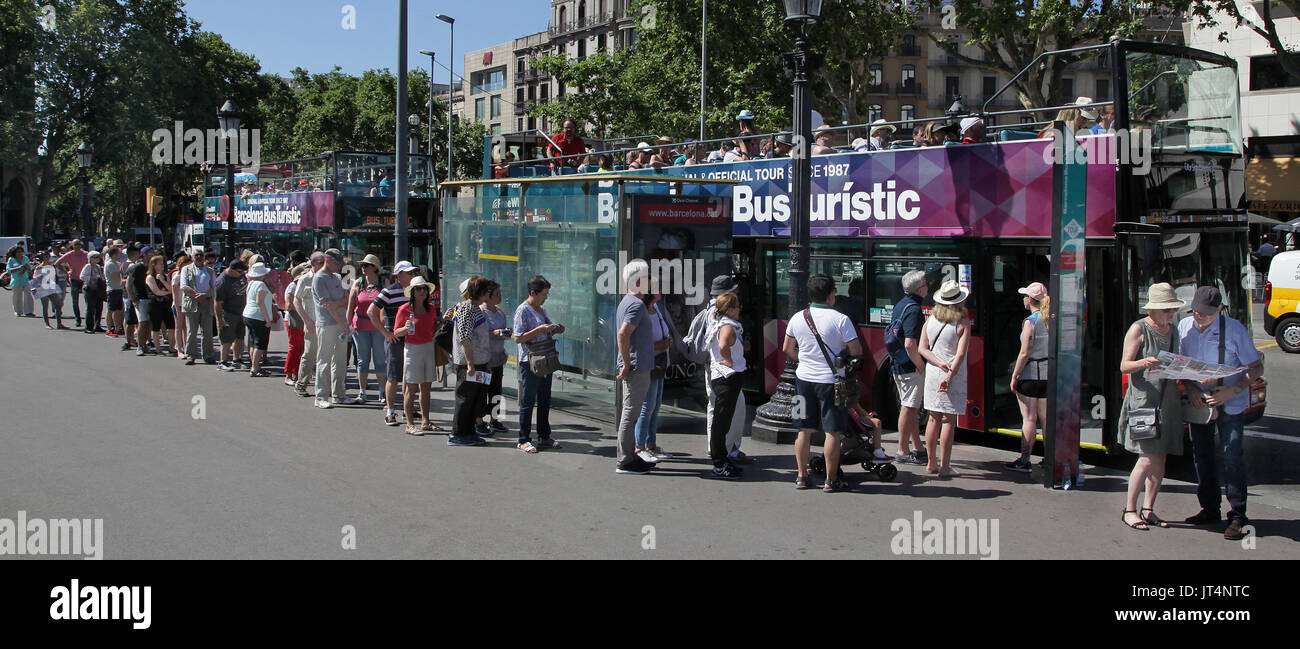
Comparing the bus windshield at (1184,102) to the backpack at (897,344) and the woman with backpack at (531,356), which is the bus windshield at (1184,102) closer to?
→ the backpack at (897,344)

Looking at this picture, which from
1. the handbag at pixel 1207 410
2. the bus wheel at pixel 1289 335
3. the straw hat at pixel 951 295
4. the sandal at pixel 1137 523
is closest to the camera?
the handbag at pixel 1207 410

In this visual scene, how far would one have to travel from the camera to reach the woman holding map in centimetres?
666

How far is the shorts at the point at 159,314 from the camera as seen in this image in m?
15.9

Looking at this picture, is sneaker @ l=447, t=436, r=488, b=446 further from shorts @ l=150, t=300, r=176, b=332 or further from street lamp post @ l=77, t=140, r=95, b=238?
street lamp post @ l=77, t=140, r=95, b=238

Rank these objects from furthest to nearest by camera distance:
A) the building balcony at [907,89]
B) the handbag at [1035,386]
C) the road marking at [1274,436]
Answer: the building balcony at [907,89] < the road marking at [1274,436] < the handbag at [1035,386]

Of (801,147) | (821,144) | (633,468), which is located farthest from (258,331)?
(801,147)

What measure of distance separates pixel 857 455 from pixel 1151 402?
93.1 inches

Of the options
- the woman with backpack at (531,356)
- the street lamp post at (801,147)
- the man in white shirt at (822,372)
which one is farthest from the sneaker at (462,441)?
the man in white shirt at (822,372)

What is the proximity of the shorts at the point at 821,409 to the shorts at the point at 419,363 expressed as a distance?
4074 millimetres

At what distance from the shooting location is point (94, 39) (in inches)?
2013

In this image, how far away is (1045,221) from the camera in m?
8.90

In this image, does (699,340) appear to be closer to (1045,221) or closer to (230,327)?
(1045,221)

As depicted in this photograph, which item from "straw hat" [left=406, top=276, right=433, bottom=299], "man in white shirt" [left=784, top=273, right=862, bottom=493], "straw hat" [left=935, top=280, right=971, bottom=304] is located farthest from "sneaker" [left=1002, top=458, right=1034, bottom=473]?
"straw hat" [left=406, top=276, right=433, bottom=299]
